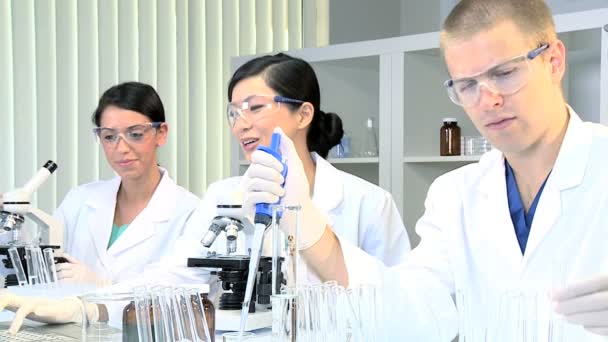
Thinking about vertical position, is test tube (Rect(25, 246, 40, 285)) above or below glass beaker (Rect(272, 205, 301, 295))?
below

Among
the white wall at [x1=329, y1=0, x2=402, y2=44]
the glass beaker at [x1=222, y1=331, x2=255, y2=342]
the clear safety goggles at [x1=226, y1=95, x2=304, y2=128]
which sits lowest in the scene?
the glass beaker at [x1=222, y1=331, x2=255, y2=342]

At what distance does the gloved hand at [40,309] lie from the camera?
1.93m

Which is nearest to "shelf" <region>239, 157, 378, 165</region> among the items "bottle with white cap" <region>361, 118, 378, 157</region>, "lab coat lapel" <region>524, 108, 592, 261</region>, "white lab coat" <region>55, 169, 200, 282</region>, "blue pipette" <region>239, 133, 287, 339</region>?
"bottle with white cap" <region>361, 118, 378, 157</region>

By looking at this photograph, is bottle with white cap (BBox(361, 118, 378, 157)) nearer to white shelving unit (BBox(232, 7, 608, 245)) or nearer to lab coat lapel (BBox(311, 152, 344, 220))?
white shelving unit (BBox(232, 7, 608, 245))

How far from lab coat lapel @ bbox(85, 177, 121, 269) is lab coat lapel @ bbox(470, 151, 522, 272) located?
5.66ft

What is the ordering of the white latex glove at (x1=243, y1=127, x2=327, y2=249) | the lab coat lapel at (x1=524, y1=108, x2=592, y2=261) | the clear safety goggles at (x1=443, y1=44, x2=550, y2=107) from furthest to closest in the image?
the lab coat lapel at (x1=524, y1=108, x2=592, y2=261), the clear safety goggles at (x1=443, y1=44, x2=550, y2=107), the white latex glove at (x1=243, y1=127, x2=327, y2=249)

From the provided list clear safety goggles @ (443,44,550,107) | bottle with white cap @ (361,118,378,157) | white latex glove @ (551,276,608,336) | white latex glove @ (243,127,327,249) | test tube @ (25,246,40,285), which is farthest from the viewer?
bottle with white cap @ (361,118,378,157)

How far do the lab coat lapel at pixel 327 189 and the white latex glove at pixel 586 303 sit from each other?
1362 mm

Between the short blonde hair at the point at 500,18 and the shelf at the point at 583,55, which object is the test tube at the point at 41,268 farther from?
→ the shelf at the point at 583,55

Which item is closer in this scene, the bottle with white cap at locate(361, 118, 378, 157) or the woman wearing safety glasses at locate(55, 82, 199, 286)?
the woman wearing safety glasses at locate(55, 82, 199, 286)

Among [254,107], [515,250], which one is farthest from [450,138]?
[515,250]

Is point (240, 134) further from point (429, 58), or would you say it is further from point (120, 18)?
point (120, 18)

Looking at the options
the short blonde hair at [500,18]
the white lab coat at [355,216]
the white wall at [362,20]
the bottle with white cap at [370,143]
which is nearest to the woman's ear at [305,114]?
the white lab coat at [355,216]

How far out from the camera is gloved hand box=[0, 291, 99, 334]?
1933 millimetres
